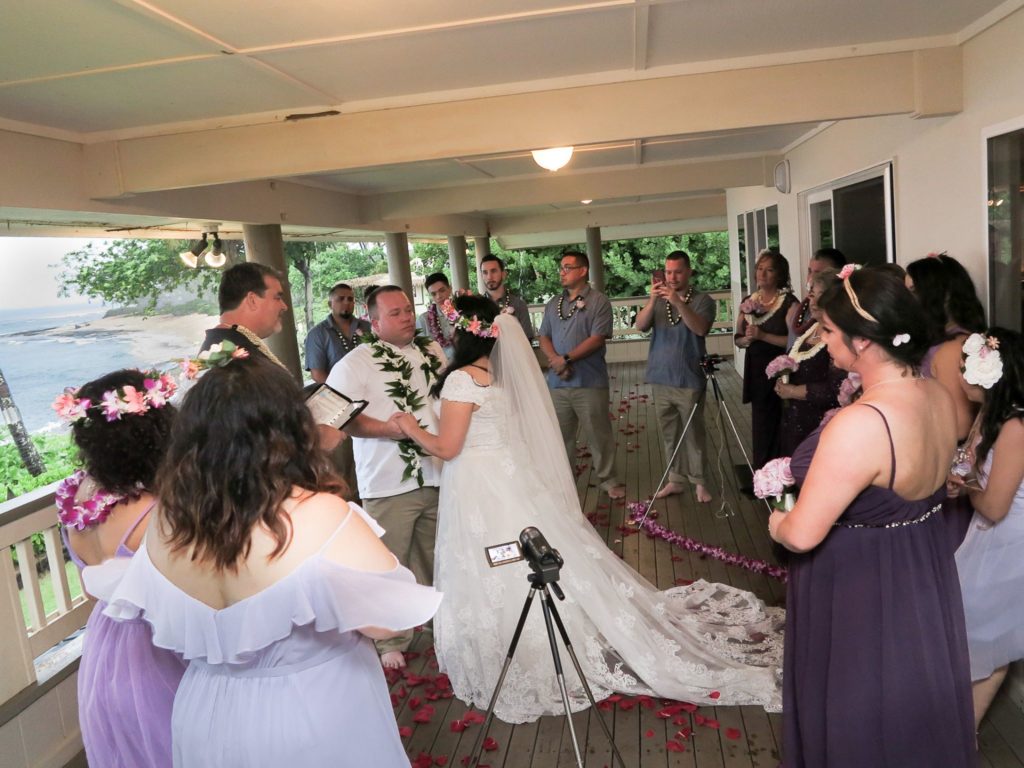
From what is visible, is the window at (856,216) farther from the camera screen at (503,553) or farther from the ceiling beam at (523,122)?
the camera screen at (503,553)

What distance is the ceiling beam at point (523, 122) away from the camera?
3.81m

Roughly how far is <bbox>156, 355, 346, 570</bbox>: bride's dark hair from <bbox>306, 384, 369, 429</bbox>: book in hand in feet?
4.56

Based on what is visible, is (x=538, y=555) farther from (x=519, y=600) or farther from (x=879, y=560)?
(x=519, y=600)

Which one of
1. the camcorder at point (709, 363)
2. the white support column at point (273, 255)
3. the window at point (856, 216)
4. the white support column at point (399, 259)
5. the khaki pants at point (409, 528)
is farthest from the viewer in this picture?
the white support column at point (399, 259)

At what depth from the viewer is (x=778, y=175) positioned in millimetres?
7656

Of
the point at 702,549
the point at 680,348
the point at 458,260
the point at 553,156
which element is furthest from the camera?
the point at 458,260

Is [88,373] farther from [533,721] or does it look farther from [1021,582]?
[1021,582]

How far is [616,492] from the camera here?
588 centimetres

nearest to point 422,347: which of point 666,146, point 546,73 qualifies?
point 546,73

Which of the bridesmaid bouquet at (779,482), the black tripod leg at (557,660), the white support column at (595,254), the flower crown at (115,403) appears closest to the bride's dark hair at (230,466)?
the flower crown at (115,403)

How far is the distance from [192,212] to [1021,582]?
503cm

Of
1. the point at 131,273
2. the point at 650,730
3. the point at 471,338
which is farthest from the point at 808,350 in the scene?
the point at 131,273

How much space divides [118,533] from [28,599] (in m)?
1.45

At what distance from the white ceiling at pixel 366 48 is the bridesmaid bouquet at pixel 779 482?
1680 mm
